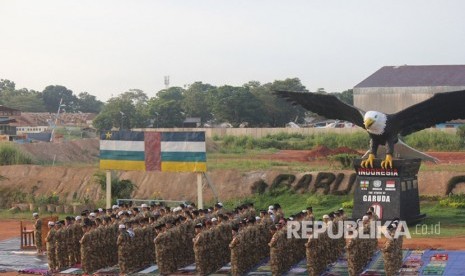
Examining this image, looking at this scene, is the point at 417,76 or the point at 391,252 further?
the point at 417,76

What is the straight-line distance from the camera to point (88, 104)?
124m

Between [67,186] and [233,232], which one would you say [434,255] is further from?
[67,186]

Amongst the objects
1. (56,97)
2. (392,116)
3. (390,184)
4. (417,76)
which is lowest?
(390,184)

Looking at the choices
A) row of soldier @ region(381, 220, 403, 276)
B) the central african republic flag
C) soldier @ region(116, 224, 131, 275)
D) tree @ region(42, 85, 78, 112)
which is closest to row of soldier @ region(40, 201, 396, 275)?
soldier @ region(116, 224, 131, 275)

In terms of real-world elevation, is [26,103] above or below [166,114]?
above

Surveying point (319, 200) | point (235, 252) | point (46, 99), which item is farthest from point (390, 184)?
point (46, 99)

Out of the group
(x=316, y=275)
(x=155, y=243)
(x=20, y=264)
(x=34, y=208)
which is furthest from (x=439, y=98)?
(x=34, y=208)

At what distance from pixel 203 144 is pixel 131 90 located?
102 m

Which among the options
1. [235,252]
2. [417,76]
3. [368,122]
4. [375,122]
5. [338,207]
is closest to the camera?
[235,252]

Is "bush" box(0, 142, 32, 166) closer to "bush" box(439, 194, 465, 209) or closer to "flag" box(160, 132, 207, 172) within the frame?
"flag" box(160, 132, 207, 172)

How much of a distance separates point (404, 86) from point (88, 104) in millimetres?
76876

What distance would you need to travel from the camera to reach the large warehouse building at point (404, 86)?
53938 mm

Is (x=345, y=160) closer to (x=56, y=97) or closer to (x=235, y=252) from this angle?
(x=235, y=252)

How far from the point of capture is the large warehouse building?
53.9 meters
